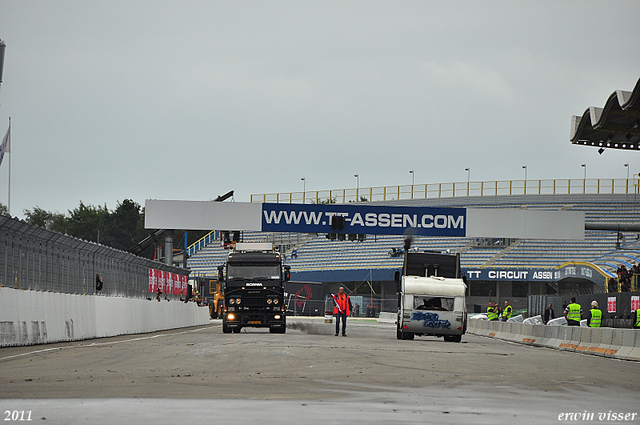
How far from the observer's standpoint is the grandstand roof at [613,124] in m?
21.9

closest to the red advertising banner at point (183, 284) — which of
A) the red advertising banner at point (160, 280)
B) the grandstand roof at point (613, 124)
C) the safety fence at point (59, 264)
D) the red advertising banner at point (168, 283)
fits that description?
the red advertising banner at point (168, 283)

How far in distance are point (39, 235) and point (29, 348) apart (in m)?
3.50

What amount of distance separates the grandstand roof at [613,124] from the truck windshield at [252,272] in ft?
36.3

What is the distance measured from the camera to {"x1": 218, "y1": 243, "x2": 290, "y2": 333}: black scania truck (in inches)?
1232

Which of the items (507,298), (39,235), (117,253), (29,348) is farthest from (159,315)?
(507,298)

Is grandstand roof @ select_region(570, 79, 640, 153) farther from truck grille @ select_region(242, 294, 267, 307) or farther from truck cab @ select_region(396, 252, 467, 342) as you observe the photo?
truck grille @ select_region(242, 294, 267, 307)

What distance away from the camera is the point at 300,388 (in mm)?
10656

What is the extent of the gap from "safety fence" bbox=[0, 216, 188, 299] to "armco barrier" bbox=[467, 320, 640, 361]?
44.5ft

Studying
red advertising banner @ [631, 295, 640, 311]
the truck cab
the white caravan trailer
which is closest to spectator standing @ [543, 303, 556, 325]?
red advertising banner @ [631, 295, 640, 311]

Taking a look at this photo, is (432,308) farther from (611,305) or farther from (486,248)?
(486,248)

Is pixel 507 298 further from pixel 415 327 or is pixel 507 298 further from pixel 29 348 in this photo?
A: pixel 29 348

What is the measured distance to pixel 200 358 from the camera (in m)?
15.9

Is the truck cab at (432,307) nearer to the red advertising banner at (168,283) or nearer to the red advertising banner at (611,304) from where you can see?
the red advertising banner at (611,304)

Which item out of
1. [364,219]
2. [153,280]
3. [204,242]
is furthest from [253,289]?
[204,242]
